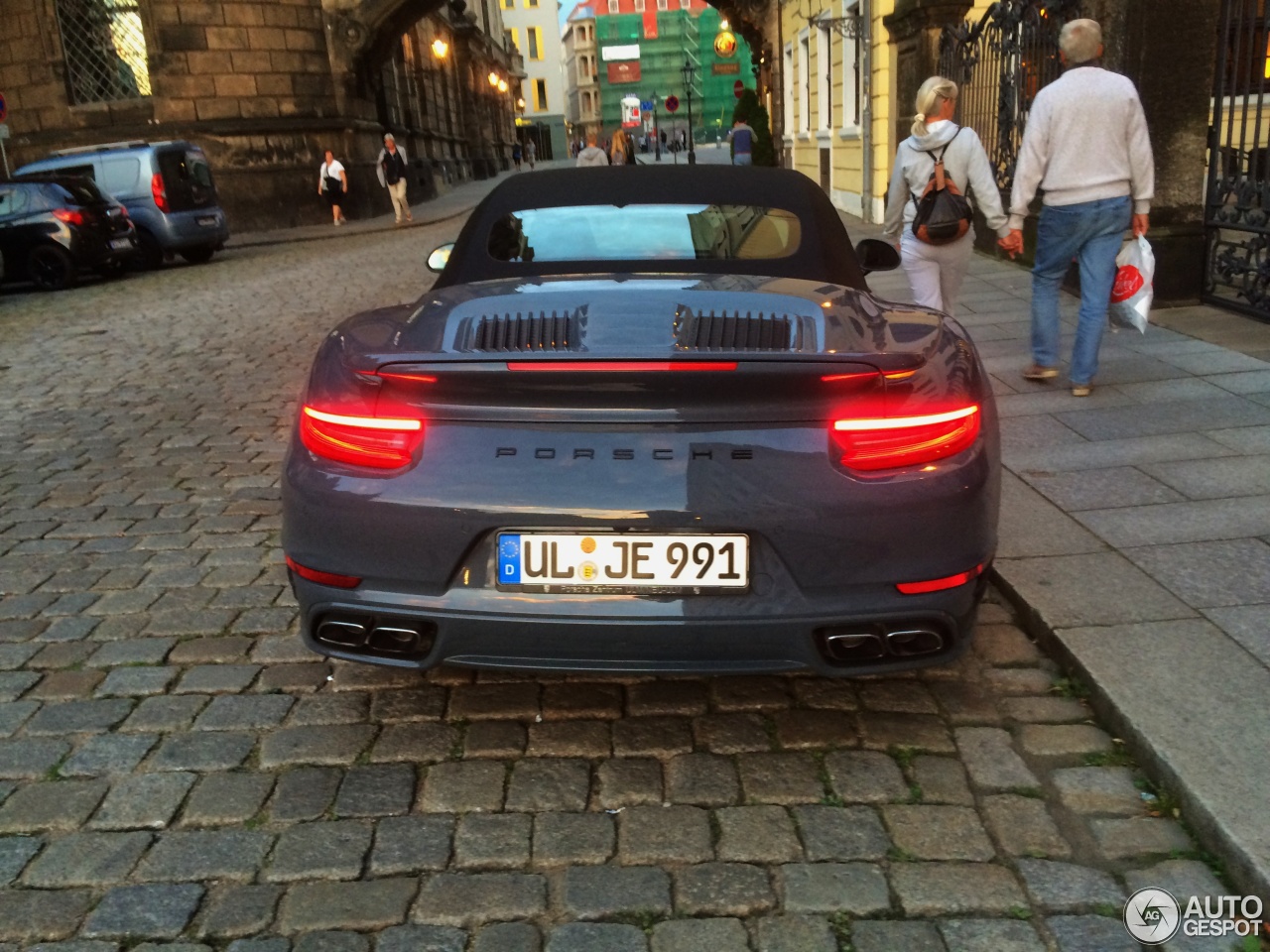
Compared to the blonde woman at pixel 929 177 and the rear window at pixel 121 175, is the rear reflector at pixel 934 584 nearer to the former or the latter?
the blonde woman at pixel 929 177

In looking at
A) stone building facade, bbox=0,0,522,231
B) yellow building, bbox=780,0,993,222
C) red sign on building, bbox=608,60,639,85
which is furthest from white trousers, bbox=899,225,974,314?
red sign on building, bbox=608,60,639,85

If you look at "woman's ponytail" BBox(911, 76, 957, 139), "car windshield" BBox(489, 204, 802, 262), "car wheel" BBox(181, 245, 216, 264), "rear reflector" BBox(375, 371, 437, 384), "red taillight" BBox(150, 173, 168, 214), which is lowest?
"car wheel" BBox(181, 245, 216, 264)

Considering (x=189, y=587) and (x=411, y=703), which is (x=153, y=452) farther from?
(x=411, y=703)

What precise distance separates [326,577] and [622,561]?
30.0 inches

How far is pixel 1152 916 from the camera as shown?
7.57ft

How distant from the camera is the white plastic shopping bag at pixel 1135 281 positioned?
20.1 ft

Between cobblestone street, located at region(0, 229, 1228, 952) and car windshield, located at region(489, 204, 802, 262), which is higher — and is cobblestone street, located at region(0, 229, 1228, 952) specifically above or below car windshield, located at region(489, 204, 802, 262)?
below

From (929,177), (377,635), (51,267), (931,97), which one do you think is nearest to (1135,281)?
(929,177)

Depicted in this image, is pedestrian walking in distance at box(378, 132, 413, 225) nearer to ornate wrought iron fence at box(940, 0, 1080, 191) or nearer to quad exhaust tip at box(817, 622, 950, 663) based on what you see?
ornate wrought iron fence at box(940, 0, 1080, 191)

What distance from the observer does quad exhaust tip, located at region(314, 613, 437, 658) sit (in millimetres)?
2811

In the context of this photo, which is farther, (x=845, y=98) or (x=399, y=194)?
(x=399, y=194)

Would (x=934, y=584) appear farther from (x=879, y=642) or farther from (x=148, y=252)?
(x=148, y=252)

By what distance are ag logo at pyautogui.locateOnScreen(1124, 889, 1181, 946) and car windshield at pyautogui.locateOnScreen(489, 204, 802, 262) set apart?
216cm

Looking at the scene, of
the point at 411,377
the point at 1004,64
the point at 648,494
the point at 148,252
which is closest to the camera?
the point at 648,494
